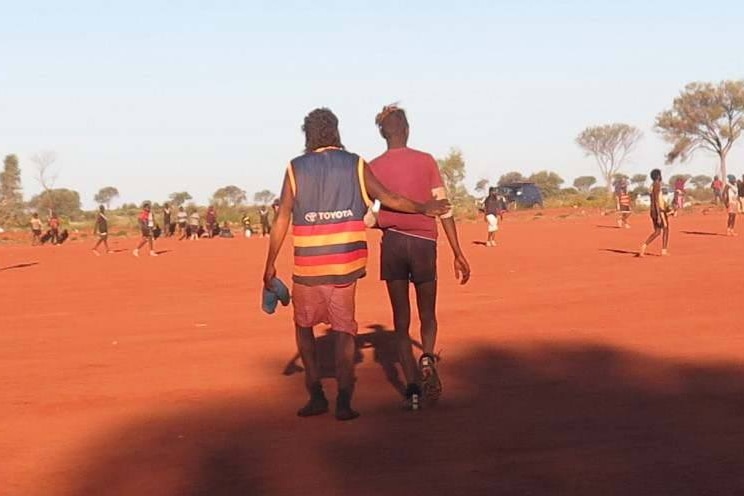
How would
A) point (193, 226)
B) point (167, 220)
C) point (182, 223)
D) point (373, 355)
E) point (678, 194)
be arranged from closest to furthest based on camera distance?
point (373, 355), point (193, 226), point (167, 220), point (182, 223), point (678, 194)

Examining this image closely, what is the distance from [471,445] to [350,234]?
1.60 metres

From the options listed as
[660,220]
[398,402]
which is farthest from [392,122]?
[660,220]

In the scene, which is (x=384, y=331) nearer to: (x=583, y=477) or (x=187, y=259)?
(x=583, y=477)

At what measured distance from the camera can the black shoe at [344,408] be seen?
749 cm

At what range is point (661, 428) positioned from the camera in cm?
689

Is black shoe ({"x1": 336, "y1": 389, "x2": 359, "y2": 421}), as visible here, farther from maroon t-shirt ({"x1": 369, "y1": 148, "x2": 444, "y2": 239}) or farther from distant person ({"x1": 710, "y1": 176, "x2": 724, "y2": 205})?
distant person ({"x1": 710, "y1": 176, "x2": 724, "y2": 205})

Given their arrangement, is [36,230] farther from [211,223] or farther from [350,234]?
[350,234]

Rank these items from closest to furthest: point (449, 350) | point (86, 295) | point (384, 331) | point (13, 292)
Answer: point (449, 350)
point (384, 331)
point (86, 295)
point (13, 292)

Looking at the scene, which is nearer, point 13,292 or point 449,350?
point 449,350

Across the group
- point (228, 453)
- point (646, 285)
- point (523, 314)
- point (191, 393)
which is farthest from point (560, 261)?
point (228, 453)

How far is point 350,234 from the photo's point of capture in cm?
748

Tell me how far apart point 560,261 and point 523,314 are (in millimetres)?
11432

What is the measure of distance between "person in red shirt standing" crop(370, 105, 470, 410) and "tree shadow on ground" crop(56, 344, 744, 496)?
0.32 m

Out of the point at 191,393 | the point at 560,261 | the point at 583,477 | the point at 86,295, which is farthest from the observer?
the point at 560,261
